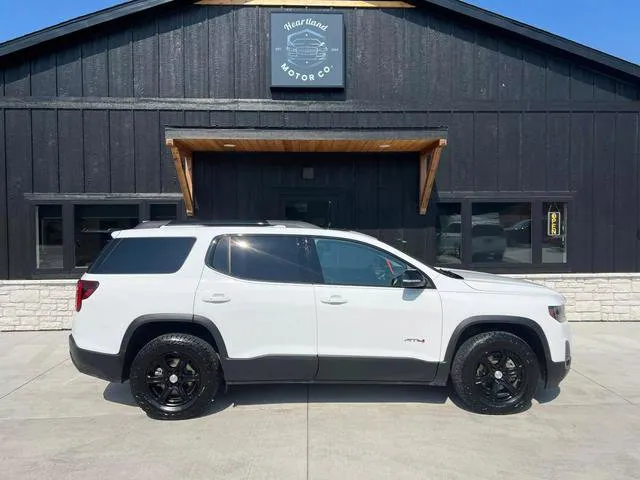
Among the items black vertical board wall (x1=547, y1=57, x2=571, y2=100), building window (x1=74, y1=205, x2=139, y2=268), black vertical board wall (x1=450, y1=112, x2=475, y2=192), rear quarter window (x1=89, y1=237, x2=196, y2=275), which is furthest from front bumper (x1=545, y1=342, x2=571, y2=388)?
building window (x1=74, y1=205, x2=139, y2=268)

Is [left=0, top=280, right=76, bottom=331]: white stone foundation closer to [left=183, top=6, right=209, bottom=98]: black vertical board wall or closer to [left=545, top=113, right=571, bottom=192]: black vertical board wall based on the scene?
[left=183, top=6, right=209, bottom=98]: black vertical board wall

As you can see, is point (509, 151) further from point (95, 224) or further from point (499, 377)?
point (95, 224)

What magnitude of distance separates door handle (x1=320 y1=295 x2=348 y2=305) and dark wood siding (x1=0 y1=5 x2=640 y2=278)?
446cm

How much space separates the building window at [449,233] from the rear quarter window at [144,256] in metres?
5.49

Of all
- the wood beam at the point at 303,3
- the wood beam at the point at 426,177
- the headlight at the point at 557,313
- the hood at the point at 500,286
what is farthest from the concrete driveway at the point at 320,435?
the wood beam at the point at 303,3

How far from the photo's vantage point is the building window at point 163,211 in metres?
8.60

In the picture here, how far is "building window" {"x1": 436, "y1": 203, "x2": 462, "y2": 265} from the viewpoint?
352 inches

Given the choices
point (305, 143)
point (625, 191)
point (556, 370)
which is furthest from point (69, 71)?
point (625, 191)

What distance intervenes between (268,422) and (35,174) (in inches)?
265

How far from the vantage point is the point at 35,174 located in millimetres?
8445

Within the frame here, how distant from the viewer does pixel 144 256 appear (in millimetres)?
4695

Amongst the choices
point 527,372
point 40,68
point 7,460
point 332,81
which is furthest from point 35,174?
point 527,372

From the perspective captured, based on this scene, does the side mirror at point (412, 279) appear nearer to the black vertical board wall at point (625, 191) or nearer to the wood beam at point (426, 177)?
the wood beam at point (426, 177)

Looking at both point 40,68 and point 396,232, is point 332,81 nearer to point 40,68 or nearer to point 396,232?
point 396,232
